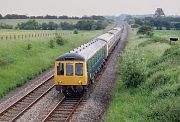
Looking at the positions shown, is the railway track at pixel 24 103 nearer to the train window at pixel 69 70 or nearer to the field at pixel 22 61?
the field at pixel 22 61

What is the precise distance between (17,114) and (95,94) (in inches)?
248

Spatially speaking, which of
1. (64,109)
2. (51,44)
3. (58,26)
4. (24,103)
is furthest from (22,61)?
(58,26)

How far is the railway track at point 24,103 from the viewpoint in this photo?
20.7 meters

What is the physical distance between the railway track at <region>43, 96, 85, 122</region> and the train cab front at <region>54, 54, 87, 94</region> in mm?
829

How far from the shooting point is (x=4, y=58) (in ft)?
113

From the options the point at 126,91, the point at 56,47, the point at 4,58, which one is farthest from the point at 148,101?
the point at 56,47

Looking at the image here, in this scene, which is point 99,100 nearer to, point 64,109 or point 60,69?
point 64,109

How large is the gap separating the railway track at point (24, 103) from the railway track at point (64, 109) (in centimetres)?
160

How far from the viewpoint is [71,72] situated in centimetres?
2422

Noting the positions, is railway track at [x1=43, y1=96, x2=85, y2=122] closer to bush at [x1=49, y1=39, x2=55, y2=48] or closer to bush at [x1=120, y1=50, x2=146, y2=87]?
bush at [x1=120, y1=50, x2=146, y2=87]

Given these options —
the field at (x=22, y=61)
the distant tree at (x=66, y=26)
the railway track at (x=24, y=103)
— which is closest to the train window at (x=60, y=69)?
the railway track at (x=24, y=103)

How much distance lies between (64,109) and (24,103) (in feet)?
10.5

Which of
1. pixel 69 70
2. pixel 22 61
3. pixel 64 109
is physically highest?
pixel 69 70

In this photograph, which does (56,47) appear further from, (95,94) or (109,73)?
(95,94)
